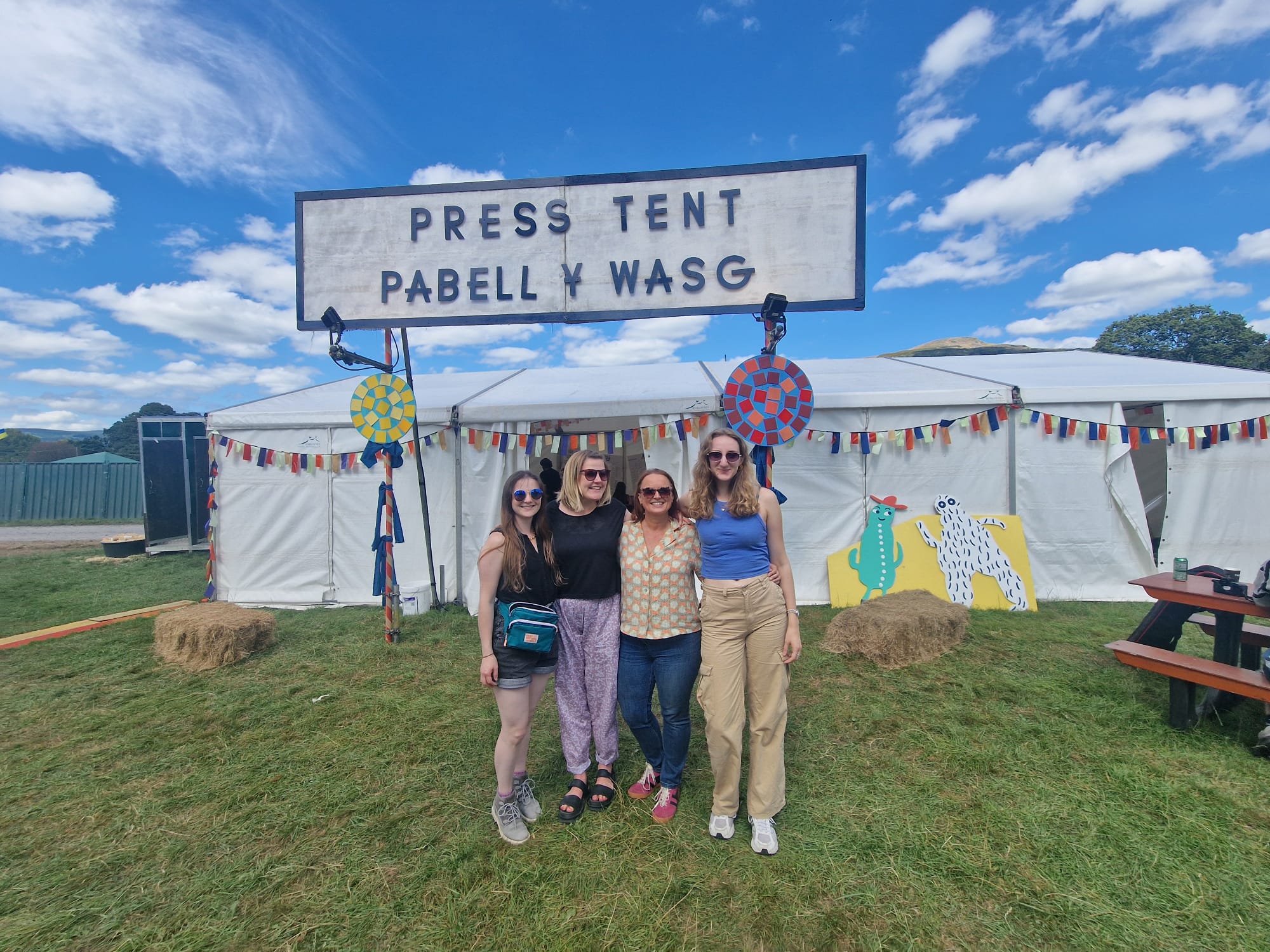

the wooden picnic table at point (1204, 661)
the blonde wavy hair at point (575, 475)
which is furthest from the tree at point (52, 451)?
the wooden picnic table at point (1204, 661)

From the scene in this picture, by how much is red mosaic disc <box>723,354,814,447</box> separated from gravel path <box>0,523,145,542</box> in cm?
1386

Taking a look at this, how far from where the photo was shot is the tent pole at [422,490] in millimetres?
5203

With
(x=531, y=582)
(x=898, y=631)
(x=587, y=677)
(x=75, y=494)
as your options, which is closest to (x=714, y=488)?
(x=531, y=582)

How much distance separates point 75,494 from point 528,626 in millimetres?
22147

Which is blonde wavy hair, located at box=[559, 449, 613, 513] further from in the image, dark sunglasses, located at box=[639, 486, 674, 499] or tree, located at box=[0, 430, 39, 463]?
tree, located at box=[0, 430, 39, 463]

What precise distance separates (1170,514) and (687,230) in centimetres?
576

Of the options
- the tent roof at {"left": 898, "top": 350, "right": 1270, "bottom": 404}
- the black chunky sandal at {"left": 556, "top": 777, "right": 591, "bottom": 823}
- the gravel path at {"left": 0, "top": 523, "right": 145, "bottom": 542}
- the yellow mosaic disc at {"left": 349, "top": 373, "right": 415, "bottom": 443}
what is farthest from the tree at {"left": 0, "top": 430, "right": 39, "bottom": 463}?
the tent roof at {"left": 898, "top": 350, "right": 1270, "bottom": 404}

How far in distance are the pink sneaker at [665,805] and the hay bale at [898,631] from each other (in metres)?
2.33

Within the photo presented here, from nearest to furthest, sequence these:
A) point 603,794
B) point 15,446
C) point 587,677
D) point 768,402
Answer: point 587,677, point 603,794, point 768,402, point 15,446

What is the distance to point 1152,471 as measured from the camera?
770cm

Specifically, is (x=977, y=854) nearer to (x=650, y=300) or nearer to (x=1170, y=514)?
(x=650, y=300)

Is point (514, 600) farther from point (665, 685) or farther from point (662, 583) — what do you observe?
point (665, 685)

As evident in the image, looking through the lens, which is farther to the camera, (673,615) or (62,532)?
(62,532)

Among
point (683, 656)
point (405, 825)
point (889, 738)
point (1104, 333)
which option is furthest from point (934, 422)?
point (1104, 333)
